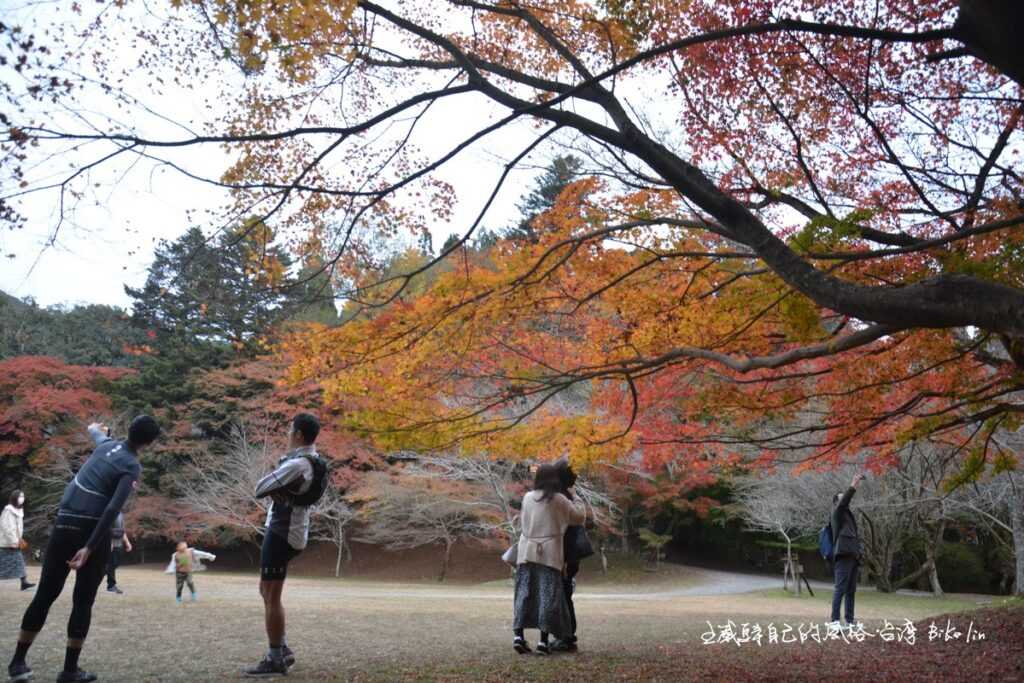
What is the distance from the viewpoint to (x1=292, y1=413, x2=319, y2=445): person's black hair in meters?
4.55

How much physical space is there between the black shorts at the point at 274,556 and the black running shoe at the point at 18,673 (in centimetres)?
122

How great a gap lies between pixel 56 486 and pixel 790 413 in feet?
79.9

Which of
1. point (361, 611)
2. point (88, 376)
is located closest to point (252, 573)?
point (88, 376)

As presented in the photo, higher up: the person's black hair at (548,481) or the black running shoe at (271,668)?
the person's black hair at (548,481)

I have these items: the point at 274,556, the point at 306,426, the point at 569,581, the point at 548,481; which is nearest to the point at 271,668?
the point at 274,556

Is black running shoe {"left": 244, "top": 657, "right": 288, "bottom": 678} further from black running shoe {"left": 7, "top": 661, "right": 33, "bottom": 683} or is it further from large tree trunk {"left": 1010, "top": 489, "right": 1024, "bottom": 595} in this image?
large tree trunk {"left": 1010, "top": 489, "right": 1024, "bottom": 595}

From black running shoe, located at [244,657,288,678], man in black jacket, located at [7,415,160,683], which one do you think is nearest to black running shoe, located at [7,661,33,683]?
man in black jacket, located at [7,415,160,683]

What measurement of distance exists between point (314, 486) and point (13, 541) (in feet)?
24.5

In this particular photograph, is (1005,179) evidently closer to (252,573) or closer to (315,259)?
(315,259)

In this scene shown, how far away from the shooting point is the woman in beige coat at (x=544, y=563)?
5.39 m

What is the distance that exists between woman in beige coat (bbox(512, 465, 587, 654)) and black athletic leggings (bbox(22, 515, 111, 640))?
2.82 m

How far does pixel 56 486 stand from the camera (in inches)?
939

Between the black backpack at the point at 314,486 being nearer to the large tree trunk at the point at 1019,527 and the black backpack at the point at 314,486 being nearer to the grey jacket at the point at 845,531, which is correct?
the grey jacket at the point at 845,531

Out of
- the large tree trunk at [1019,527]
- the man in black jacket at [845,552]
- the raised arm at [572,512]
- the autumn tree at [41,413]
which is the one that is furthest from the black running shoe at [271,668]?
the autumn tree at [41,413]
